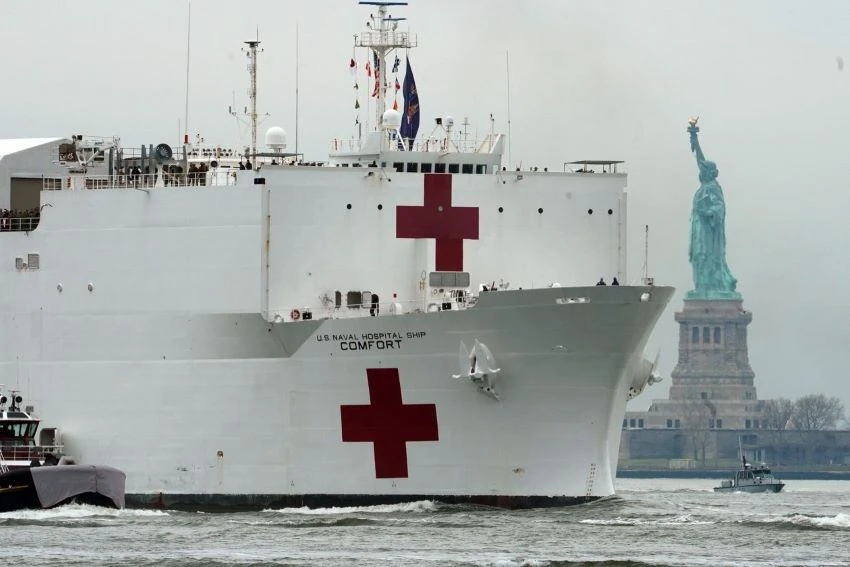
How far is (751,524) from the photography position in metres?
37.8

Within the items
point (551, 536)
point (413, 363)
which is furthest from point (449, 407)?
point (551, 536)

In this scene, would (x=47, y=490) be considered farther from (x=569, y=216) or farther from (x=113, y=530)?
(x=569, y=216)

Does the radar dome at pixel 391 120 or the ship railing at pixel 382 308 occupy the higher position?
the radar dome at pixel 391 120

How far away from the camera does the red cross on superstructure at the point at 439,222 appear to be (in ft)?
129

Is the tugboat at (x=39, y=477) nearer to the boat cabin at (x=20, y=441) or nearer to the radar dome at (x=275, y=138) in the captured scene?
the boat cabin at (x=20, y=441)

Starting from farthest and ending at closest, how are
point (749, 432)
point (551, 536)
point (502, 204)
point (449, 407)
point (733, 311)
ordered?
point (733, 311)
point (749, 432)
point (502, 204)
point (449, 407)
point (551, 536)

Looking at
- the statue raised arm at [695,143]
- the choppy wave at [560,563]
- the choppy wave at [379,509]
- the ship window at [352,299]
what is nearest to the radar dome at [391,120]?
the ship window at [352,299]

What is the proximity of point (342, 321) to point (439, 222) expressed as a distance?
9.41 feet

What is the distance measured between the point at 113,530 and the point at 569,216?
33.5ft

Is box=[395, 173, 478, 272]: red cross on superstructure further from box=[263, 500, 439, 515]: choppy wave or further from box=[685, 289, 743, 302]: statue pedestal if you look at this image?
box=[685, 289, 743, 302]: statue pedestal

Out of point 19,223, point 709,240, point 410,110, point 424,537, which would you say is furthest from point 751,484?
point 709,240

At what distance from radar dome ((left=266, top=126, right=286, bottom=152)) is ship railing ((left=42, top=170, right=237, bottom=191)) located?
108 cm

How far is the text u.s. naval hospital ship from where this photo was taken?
3722 centimetres

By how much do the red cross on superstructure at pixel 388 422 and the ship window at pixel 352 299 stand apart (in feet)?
5.65
